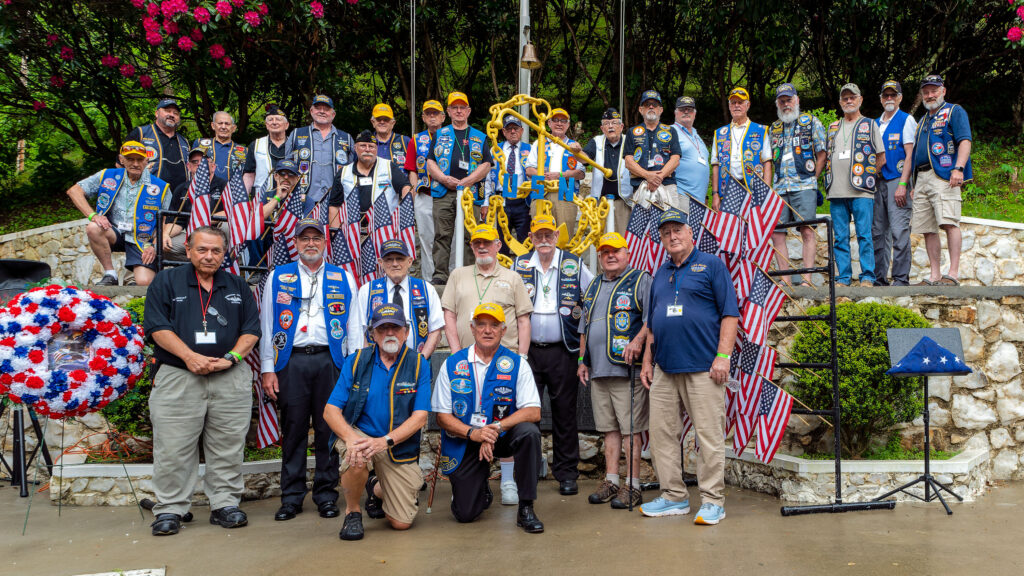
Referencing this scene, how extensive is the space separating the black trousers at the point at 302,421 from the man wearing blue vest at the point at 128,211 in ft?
8.23

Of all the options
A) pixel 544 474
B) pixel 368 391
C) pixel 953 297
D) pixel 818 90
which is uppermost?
pixel 818 90

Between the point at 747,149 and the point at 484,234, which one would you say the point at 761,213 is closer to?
the point at 484,234

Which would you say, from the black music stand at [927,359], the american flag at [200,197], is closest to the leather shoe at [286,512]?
the american flag at [200,197]

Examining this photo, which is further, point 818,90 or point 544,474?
point 818,90

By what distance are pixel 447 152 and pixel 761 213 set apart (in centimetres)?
333

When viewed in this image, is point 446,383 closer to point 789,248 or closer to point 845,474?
point 845,474

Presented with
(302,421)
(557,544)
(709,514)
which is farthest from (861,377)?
(302,421)

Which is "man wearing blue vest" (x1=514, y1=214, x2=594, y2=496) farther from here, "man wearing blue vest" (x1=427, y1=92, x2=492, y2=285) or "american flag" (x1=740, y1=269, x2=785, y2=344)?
"man wearing blue vest" (x1=427, y1=92, x2=492, y2=285)

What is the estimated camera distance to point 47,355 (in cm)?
543

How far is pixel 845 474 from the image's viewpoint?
5.75 metres

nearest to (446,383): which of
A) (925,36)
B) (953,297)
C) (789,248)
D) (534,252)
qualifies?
(534,252)

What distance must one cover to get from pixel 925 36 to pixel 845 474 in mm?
9671

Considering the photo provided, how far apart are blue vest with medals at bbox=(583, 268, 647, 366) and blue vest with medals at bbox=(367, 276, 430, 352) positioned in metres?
1.22

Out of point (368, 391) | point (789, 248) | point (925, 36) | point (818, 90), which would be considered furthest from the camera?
point (818, 90)
